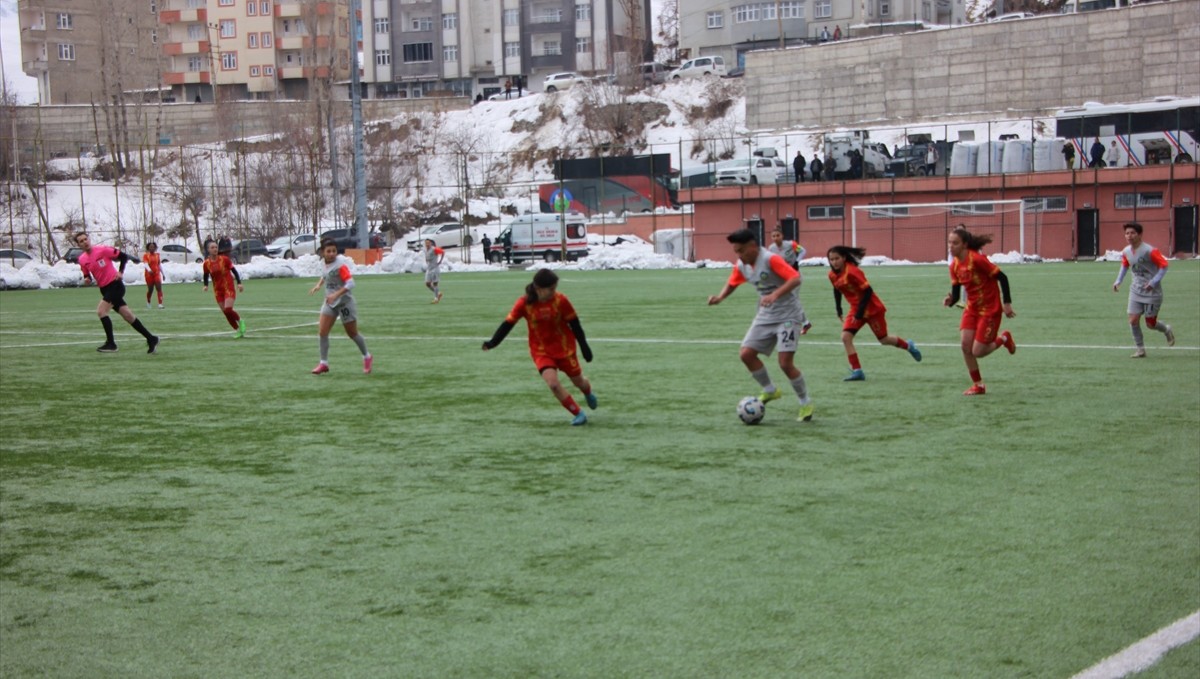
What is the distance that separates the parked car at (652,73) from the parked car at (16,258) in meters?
51.3

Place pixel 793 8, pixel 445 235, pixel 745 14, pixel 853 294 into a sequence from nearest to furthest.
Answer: pixel 853 294
pixel 445 235
pixel 793 8
pixel 745 14

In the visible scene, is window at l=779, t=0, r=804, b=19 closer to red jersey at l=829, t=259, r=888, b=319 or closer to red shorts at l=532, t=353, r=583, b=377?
red jersey at l=829, t=259, r=888, b=319

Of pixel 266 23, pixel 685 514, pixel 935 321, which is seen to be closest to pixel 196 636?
pixel 685 514

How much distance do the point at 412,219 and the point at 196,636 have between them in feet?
246

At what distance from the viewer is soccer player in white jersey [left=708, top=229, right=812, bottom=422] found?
11.5m

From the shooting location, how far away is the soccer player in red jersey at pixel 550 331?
11516mm

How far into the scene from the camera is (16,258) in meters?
53.5

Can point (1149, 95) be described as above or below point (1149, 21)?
below

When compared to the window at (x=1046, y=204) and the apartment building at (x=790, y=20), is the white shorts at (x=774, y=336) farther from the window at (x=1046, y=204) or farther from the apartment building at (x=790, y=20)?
the apartment building at (x=790, y=20)

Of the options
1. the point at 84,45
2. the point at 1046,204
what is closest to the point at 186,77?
the point at 84,45

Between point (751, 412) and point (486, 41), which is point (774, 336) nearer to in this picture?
point (751, 412)

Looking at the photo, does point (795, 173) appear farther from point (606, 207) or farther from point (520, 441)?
point (520, 441)

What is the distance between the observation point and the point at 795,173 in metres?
56.3

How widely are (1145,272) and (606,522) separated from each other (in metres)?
11.4
